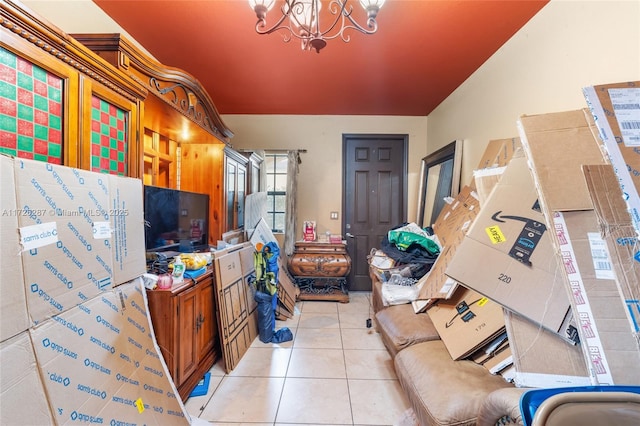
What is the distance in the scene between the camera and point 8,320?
75cm

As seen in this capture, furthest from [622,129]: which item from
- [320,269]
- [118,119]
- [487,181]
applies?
[320,269]

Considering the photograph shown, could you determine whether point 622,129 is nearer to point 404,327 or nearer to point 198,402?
point 404,327

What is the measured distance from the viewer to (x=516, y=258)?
1160 millimetres

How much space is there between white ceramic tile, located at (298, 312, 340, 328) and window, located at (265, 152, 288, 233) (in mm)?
1410

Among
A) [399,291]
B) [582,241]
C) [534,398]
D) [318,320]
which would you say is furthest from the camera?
[318,320]

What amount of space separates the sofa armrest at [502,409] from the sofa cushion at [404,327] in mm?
695

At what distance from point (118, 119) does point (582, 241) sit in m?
2.24

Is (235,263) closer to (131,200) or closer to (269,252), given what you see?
(269,252)

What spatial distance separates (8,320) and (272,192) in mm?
3266

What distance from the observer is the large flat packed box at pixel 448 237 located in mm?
1738

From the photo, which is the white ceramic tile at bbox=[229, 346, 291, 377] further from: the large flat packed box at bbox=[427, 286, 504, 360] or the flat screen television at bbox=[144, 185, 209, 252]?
the large flat packed box at bbox=[427, 286, 504, 360]

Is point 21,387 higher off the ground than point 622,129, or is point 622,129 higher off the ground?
point 622,129

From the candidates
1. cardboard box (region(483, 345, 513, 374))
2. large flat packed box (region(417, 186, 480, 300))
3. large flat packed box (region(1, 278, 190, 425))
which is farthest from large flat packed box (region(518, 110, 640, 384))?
large flat packed box (region(1, 278, 190, 425))

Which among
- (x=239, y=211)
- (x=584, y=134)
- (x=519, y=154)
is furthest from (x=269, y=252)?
(x=584, y=134)
